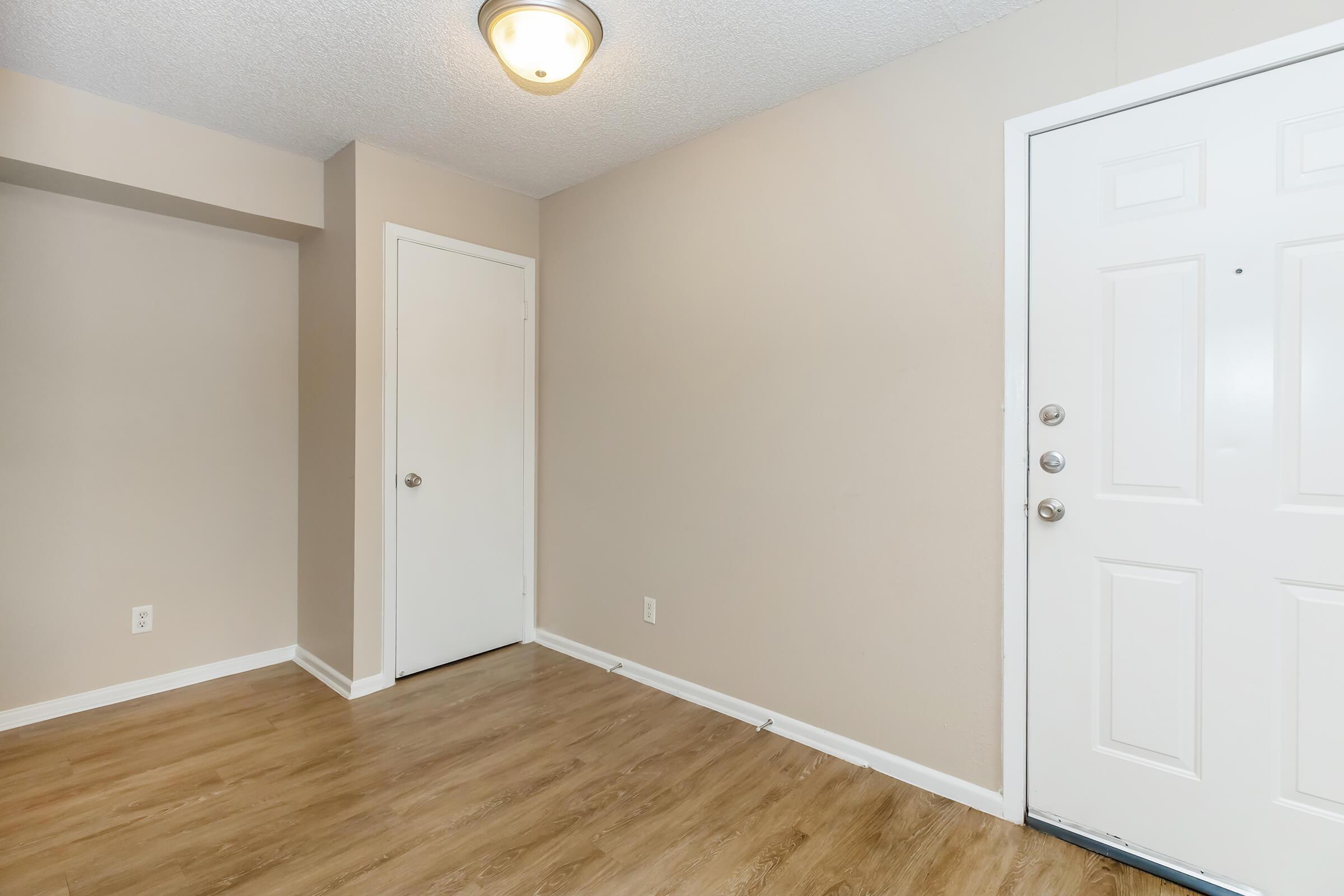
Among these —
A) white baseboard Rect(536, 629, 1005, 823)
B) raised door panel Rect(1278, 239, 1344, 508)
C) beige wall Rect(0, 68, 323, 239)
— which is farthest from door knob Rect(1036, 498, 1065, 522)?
beige wall Rect(0, 68, 323, 239)

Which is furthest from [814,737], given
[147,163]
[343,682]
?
[147,163]

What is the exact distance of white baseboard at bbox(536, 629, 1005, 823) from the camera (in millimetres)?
1986

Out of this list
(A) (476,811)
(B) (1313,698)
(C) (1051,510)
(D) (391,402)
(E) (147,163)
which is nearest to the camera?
(B) (1313,698)

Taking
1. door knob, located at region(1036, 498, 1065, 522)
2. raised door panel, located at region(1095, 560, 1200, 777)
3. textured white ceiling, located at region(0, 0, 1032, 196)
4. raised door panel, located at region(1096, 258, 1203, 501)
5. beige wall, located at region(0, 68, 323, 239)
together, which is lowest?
raised door panel, located at region(1095, 560, 1200, 777)

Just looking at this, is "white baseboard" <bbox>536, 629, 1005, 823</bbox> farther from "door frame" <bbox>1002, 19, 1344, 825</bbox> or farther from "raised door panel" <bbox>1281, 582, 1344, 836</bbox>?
"raised door panel" <bbox>1281, 582, 1344, 836</bbox>

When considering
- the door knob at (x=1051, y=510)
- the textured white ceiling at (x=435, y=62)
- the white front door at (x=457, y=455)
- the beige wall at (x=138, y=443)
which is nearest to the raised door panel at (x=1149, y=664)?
the door knob at (x=1051, y=510)

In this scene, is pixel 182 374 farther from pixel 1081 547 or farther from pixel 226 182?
pixel 1081 547

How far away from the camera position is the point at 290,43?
6.84 ft

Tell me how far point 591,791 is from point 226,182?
9.61 feet

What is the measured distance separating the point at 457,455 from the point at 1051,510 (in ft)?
8.41

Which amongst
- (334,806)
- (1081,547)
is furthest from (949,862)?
(334,806)

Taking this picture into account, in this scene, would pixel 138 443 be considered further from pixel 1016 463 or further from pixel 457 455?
pixel 1016 463

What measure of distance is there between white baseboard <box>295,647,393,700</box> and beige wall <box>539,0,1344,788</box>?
1015 millimetres

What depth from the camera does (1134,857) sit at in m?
1.70
